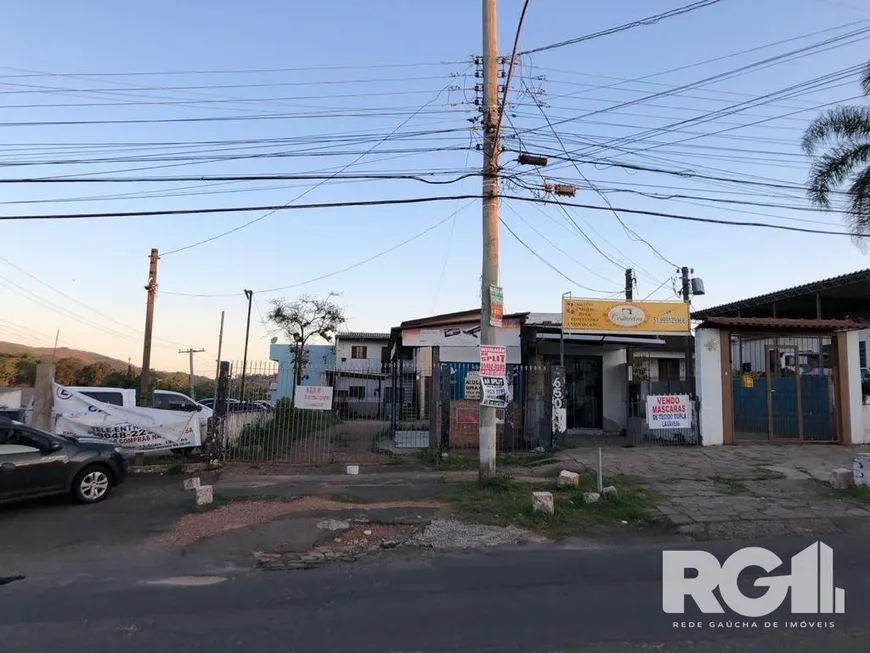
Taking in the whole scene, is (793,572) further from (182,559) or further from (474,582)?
(182,559)

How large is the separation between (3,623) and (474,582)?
4.08 m

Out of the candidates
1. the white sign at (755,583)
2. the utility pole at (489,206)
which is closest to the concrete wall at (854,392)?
the white sign at (755,583)

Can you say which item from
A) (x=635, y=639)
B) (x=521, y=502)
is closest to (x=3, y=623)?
(x=635, y=639)

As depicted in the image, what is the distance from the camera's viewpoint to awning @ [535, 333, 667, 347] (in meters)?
18.7

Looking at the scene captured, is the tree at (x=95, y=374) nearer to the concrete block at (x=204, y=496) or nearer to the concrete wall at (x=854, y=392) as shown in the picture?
the concrete block at (x=204, y=496)

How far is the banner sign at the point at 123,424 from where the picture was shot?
42.8 ft

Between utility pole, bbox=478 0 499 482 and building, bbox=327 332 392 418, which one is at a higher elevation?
utility pole, bbox=478 0 499 482

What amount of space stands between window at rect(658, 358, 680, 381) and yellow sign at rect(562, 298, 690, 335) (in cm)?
1141

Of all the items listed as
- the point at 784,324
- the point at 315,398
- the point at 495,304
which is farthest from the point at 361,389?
the point at 784,324

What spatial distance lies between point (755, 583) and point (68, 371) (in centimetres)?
5198

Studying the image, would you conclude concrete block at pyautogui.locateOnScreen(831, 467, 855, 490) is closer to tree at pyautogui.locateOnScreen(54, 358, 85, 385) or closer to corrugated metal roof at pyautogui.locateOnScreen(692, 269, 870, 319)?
corrugated metal roof at pyautogui.locateOnScreen(692, 269, 870, 319)

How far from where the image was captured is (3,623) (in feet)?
16.3

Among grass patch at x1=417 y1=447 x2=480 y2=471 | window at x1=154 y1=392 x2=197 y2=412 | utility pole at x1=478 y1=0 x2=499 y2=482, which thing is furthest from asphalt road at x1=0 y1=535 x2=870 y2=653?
window at x1=154 y1=392 x2=197 y2=412

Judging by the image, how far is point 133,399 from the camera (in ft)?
59.4
